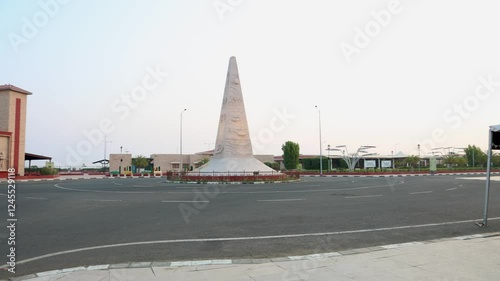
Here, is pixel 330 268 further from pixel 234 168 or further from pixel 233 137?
pixel 233 137

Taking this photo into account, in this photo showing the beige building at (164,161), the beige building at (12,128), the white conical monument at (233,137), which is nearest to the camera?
the white conical monument at (233,137)

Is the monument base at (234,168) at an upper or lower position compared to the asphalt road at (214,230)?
upper

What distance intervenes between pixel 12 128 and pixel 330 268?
52.3 meters

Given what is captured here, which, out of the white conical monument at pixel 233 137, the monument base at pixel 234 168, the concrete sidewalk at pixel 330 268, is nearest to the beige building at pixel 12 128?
the monument base at pixel 234 168

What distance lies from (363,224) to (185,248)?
5.23m

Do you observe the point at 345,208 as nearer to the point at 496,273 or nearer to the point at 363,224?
the point at 363,224

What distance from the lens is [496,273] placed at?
17.0ft

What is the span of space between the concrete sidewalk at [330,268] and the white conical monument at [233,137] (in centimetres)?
3106

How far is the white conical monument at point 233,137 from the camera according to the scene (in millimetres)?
37991

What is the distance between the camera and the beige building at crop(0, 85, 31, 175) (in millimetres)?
44250

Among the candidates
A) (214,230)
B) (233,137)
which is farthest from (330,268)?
(233,137)

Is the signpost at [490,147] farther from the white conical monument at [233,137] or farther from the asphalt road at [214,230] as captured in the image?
the white conical monument at [233,137]

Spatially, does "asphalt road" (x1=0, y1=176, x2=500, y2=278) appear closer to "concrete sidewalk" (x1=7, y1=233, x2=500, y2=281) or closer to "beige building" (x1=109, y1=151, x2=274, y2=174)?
"concrete sidewalk" (x1=7, y1=233, x2=500, y2=281)

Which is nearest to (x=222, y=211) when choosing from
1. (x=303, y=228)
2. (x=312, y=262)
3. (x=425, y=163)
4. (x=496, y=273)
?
(x=303, y=228)
